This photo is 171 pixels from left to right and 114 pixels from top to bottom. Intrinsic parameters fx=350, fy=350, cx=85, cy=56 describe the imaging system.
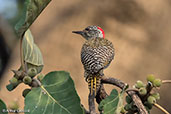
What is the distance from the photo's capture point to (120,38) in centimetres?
498

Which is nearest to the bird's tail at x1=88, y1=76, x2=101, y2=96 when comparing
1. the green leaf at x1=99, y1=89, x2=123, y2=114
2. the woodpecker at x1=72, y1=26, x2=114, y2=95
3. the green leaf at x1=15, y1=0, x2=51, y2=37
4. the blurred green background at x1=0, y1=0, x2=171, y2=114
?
the woodpecker at x1=72, y1=26, x2=114, y2=95

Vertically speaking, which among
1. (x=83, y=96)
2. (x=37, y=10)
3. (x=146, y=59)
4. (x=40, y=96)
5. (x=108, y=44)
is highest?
(x=37, y=10)

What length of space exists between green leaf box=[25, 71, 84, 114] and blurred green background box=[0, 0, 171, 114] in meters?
3.34

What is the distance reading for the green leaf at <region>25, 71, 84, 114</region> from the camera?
4.11 ft

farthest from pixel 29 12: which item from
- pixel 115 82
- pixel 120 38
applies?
pixel 120 38

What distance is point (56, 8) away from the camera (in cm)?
529

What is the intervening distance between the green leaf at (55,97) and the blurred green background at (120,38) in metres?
3.34

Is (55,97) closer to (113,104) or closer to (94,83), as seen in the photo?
(113,104)

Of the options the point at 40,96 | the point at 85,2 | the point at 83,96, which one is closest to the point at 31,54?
the point at 40,96

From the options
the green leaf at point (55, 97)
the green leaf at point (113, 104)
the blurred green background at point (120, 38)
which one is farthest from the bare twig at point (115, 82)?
the blurred green background at point (120, 38)

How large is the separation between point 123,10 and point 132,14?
0.14 meters

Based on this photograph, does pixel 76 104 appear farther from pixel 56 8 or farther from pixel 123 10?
pixel 56 8

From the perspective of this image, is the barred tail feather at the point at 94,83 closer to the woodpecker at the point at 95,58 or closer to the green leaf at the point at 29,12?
the woodpecker at the point at 95,58

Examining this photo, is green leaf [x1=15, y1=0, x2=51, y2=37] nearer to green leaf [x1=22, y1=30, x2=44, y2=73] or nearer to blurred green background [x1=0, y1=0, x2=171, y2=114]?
green leaf [x1=22, y1=30, x2=44, y2=73]
